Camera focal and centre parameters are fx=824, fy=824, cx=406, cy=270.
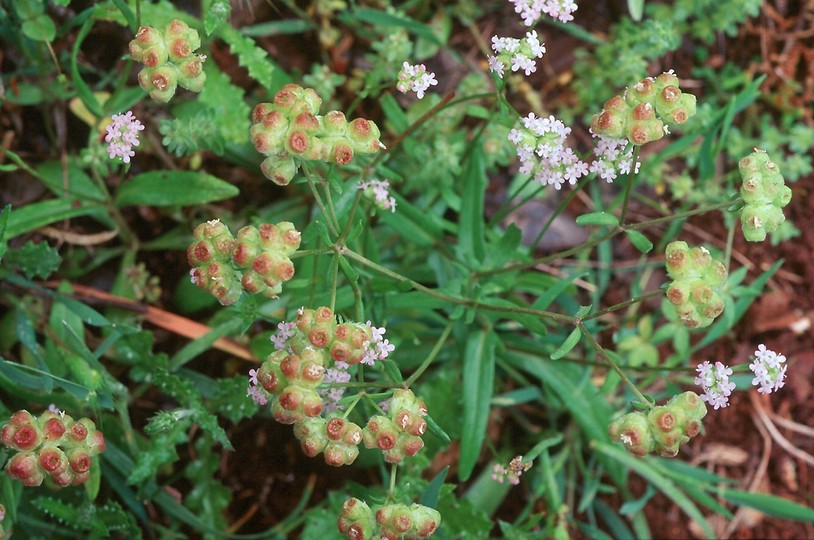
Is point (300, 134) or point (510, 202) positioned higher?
point (300, 134)

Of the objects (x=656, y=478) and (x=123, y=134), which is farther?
(x=656, y=478)

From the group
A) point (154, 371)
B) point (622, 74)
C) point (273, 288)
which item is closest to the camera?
point (273, 288)

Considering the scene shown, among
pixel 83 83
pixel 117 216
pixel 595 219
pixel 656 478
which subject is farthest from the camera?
pixel 656 478

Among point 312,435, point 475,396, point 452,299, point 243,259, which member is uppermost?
point 243,259

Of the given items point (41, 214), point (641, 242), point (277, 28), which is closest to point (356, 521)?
point (641, 242)

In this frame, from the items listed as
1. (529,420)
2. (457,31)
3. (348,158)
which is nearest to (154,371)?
(348,158)

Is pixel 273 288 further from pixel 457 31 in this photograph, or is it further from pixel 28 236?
pixel 457 31

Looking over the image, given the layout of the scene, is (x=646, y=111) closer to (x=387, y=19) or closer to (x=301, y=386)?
(x=301, y=386)

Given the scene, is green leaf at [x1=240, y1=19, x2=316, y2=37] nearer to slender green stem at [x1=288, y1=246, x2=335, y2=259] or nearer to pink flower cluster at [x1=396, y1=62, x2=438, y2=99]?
pink flower cluster at [x1=396, y1=62, x2=438, y2=99]
